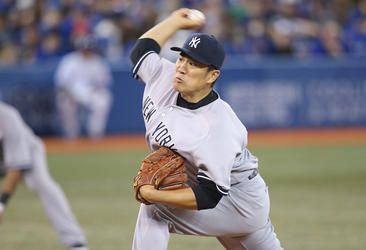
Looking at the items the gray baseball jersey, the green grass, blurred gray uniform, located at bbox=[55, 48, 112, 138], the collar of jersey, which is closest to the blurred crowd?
blurred gray uniform, located at bbox=[55, 48, 112, 138]

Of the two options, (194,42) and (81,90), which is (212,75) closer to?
(194,42)

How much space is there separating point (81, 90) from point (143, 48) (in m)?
11.5

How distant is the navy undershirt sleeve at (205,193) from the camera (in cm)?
532

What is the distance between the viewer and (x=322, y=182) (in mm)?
12562

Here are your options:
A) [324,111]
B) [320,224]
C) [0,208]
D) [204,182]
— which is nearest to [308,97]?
[324,111]

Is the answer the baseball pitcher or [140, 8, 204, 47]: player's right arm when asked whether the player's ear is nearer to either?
the baseball pitcher

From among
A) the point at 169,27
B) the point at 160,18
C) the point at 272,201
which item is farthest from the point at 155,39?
the point at 160,18

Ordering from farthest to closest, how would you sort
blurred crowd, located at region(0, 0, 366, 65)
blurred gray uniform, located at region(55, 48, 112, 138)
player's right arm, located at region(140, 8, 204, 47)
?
blurred crowd, located at region(0, 0, 366, 65)
blurred gray uniform, located at region(55, 48, 112, 138)
player's right arm, located at region(140, 8, 204, 47)

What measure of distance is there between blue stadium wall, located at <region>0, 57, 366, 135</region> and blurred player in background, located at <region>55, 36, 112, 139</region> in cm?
38

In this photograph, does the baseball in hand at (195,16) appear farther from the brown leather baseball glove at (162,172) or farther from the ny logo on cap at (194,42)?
the brown leather baseball glove at (162,172)

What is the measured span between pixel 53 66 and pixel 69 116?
3.94 ft

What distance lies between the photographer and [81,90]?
57.7ft

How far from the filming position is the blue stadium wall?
17953 mm

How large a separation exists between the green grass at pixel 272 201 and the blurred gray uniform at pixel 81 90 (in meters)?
1.77
